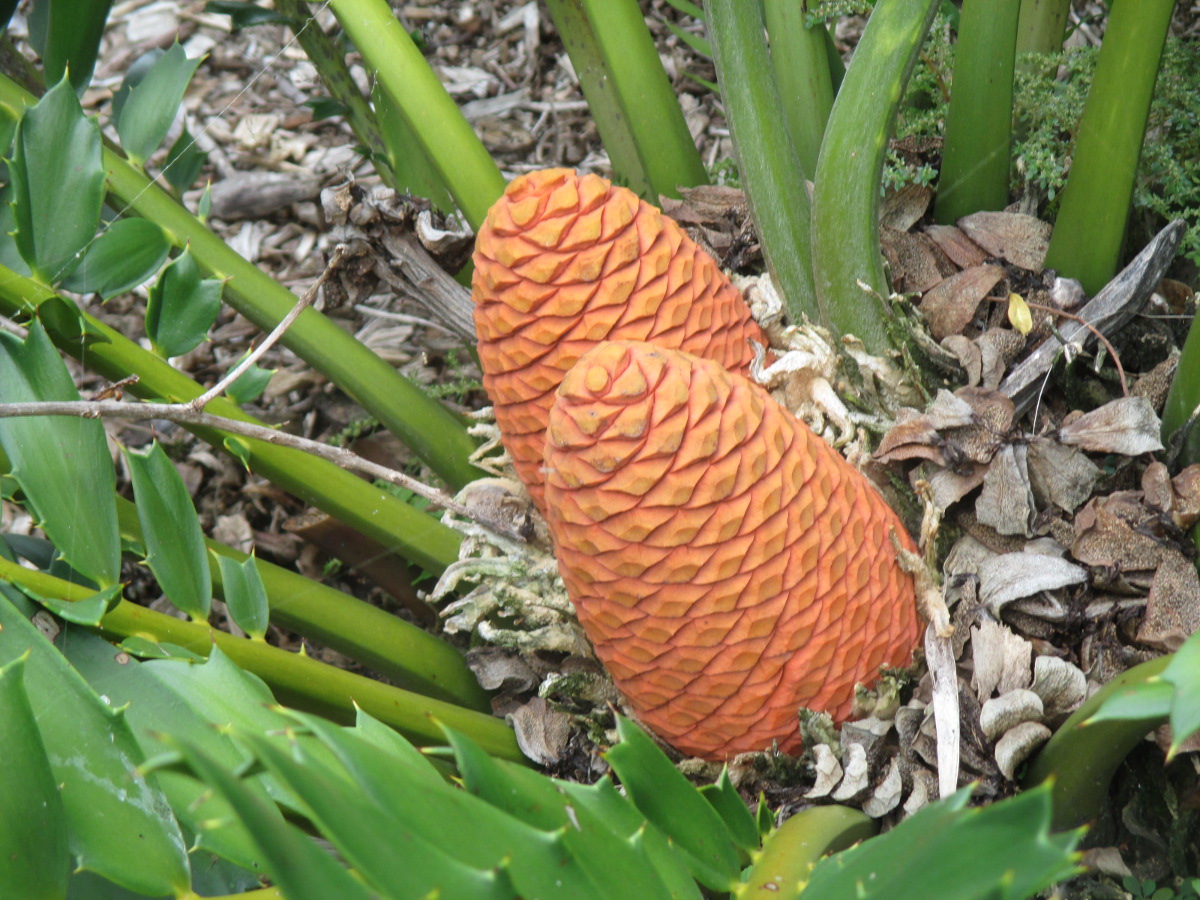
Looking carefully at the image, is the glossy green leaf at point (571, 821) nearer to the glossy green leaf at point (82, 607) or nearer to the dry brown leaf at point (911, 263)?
the glossy green leaf at point (82, 607)

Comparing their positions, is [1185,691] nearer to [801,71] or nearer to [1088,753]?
[1088,753]

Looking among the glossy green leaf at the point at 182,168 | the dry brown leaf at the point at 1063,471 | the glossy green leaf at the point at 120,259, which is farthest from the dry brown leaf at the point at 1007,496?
the glossy green leaf at the point at 182,168

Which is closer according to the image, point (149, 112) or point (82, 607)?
point (82, 607)

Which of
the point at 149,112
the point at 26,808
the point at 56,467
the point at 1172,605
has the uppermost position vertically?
the point at 149,112

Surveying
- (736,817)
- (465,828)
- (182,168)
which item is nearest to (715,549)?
(736,817)

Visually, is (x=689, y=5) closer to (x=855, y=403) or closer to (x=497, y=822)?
(x=855, y=403)

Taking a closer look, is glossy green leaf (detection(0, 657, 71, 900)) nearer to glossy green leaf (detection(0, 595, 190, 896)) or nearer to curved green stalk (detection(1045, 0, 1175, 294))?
glossy green leaf (detection(0, 595, 190, 896))

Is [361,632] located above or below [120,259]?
below
